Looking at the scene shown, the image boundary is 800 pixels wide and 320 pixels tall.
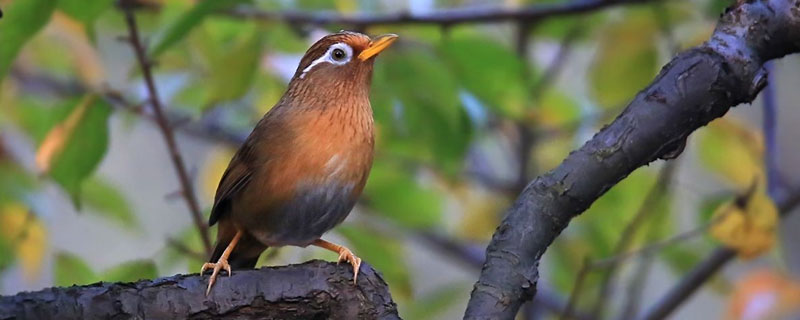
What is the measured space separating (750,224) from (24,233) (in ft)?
6.77

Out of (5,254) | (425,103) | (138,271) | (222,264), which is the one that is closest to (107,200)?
(5,254)

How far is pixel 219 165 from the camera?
176 inches

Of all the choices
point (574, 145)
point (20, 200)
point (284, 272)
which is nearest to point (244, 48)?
point (20, 200)

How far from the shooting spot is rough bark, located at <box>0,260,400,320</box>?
5.91 feet

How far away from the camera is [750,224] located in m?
2.69

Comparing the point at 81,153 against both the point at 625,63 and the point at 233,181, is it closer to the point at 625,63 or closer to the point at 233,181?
the point at 233,181

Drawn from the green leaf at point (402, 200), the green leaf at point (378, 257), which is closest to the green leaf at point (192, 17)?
the green leaf at point (378, 257)

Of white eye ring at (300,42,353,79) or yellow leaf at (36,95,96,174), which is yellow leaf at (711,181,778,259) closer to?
white eye ring at (300,42,353,79)

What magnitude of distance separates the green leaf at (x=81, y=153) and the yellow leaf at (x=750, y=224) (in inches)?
62.1

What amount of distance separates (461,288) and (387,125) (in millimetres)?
746

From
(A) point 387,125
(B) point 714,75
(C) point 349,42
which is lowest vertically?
(B) point 714,75

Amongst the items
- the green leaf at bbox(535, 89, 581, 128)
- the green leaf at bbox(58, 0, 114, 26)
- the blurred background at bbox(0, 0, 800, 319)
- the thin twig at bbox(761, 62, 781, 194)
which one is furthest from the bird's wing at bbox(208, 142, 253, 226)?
the green leaf at bbox(535, 89, 581, 128)

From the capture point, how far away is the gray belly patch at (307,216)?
2.41 m

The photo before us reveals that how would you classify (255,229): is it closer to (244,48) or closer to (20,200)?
(244,48)
